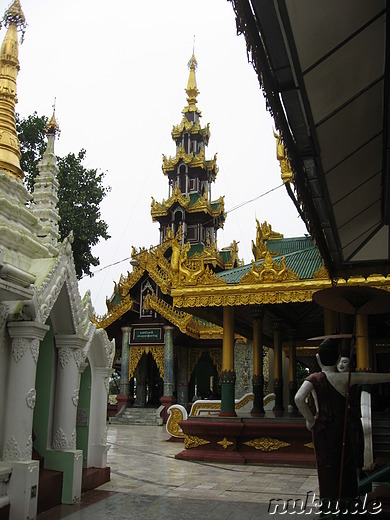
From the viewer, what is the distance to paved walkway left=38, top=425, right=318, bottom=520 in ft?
18.4

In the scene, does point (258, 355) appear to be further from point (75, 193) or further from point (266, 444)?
point (75, 193)

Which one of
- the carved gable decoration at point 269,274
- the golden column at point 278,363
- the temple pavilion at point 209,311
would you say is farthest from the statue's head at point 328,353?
the golden column at point 278,363

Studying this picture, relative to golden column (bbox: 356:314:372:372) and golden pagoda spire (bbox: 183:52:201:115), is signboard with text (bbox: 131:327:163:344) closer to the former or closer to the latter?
golden column (bbox: 356:314:372:372)

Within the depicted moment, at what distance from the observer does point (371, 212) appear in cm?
643

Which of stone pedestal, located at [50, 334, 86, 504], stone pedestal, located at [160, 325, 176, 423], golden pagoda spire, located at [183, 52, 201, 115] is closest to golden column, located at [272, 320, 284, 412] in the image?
stone pedestal, located at [160, 325, 176, 423]

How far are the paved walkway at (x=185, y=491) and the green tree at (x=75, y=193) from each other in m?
10.1

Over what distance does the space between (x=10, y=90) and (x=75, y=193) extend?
12634 mm

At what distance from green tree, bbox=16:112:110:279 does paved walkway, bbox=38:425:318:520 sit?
33.2 ft

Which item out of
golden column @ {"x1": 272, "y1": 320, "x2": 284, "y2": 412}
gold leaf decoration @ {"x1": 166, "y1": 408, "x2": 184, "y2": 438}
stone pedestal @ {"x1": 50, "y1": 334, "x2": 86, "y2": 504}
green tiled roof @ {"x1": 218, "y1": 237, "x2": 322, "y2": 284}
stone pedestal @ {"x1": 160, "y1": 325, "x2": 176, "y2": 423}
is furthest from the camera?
stone pedestal @ {"x1": 160, "y1": 325, "x2": 176, "y2": 423}

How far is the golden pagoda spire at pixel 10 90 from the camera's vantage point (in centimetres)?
708

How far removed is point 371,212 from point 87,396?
460 centimetres

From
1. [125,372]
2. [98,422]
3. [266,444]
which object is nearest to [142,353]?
[125,372]

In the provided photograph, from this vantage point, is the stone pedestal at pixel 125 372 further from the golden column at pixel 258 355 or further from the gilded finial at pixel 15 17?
the gilded finial at pixel 15 17

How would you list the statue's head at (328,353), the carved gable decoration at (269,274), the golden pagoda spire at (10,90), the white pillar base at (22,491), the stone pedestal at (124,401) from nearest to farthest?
Result: the statue's head at (328,353) → the white pillar base at (22,491) → the golden pagoda spire at (10,90) → the carved gable decoration at (269,274) → the stone pedestal at (124,401)
